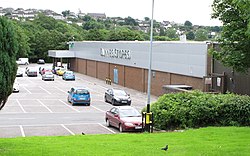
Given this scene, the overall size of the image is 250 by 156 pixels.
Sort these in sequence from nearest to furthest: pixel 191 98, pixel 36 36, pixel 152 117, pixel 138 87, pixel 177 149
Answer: pixel 177 149
pixel 152 117
pixel 191 98
pixel 138 87
pixel 36 36

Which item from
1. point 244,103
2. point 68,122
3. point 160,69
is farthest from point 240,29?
point 160,69

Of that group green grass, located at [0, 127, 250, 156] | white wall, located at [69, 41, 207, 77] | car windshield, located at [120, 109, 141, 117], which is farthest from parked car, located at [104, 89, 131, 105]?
green grass, located at [0, 127, 250, 156]

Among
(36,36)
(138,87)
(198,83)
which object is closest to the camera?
(198,83)

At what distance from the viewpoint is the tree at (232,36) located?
24486 millimetres

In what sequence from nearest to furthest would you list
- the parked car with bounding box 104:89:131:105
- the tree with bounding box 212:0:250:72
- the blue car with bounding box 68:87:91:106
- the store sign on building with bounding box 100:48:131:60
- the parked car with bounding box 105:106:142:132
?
1. the parked car with bounding box 105:106:142:132
2. the tree with bounding box 212:0:250:72
3. the blue car with bounding box 68:87:91:106
4. the parked car with bounding box 104:89:131:105
5. the store sign on building with bounding box 100:48:131:60

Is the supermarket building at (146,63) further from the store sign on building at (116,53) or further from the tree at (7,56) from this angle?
the tree at (7,56)

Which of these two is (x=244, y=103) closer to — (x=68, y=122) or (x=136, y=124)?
(x=136, y=124)

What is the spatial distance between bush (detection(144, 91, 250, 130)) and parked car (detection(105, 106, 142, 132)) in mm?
1218

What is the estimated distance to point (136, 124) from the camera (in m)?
24.3

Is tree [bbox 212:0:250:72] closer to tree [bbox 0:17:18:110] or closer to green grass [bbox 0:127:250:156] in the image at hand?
green grass [bbox 0:127:250:156]

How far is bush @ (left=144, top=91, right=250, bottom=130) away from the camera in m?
23.0

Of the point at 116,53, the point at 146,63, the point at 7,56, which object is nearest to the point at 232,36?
the point at 7,56

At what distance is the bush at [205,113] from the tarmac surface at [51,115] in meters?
3.06

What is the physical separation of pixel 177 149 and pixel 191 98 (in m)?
10.4
